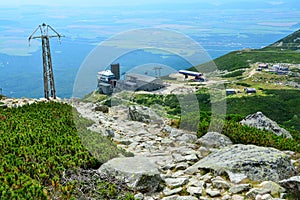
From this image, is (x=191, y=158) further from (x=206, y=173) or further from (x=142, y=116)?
(x=142, y=116)

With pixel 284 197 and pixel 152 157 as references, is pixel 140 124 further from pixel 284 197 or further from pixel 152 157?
pixel 284 197

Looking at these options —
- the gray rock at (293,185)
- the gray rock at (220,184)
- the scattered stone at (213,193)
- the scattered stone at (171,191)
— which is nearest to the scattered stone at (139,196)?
the scattered stone at (171,191)

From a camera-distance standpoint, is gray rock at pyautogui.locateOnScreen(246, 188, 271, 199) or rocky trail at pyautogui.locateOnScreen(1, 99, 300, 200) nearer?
gray rock at pyautogui.locateOnScreen(246, 188, 271, 199)

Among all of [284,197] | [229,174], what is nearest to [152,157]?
[229,174]

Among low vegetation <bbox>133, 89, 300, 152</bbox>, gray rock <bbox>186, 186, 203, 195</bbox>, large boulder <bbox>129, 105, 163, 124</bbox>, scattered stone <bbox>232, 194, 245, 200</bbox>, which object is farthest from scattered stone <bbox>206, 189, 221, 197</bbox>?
large boulder <bbox>129, 105, 163, 124</bbox>

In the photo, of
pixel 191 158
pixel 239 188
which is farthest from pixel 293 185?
pixel 191 158

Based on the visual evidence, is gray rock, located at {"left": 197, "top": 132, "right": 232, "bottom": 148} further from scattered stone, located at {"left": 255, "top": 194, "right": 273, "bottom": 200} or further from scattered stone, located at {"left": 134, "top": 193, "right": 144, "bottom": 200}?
scattered stone, located at {"left": 134, "top": 193, "right": 144, "bottom": 200}
